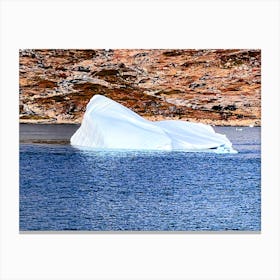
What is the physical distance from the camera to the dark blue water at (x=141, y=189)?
775cm

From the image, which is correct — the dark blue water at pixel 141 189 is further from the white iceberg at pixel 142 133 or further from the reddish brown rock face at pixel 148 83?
the reddish brown rock face at pixel 148 83

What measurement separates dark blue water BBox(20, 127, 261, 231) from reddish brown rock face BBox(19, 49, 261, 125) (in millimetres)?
312

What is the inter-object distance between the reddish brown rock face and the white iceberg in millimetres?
75

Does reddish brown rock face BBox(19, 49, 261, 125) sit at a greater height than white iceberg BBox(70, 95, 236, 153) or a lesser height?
greater

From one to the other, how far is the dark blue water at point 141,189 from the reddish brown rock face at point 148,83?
0.31 meters

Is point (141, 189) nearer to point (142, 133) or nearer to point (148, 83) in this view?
point (142, 133)

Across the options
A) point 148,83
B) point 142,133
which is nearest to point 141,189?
point 142,133

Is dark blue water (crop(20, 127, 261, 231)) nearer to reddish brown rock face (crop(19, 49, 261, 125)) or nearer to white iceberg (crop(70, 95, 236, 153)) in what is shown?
white iceberg (crop(70, 95, 236, 153))

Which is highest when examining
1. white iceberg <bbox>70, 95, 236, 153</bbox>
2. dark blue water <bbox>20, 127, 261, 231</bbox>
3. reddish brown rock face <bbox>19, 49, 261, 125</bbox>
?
reddish brown rock face <bbox>19, 49, 261, 125</bbox>

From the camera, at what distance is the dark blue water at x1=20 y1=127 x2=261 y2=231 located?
775 cm

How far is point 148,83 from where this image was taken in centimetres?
786

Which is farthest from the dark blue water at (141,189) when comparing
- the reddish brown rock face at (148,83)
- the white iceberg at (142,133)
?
A: the reddish brown rock face at (148,83)

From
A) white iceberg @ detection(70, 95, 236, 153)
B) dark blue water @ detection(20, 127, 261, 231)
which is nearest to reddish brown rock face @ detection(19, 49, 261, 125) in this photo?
white iceberg @ detection(70, 95, 236, 153)
